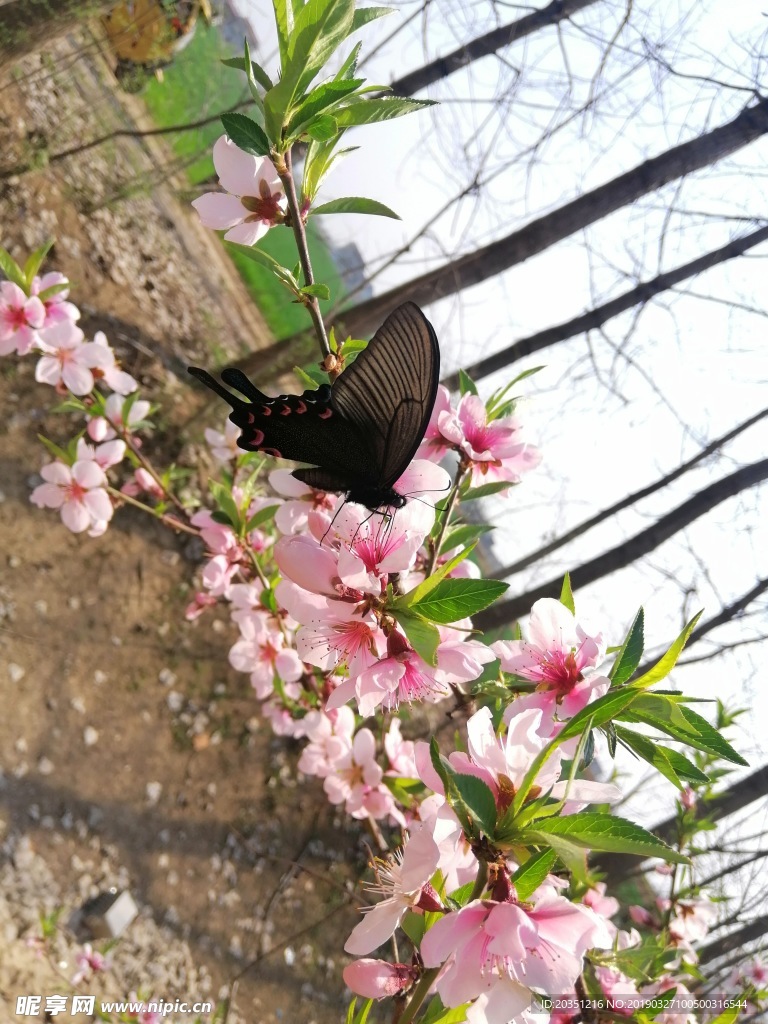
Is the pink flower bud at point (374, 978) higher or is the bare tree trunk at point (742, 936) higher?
the pink flower bud at point (374, 978)

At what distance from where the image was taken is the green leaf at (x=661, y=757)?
612mm

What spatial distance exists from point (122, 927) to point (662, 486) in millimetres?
2735

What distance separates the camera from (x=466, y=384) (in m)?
0.91

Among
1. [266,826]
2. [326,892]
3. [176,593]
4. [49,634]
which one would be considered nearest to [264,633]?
[49,634]

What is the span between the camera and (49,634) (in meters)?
2.00

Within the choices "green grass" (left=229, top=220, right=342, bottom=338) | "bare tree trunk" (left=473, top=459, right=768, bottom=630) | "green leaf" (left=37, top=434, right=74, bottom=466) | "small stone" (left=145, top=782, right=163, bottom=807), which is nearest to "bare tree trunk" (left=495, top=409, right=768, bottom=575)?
"bare tree trunk" (left=473, top=459, right=768, bottom=630)

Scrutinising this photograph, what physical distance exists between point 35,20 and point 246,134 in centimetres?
193

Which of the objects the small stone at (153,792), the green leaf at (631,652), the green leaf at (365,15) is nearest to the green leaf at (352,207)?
the green leaf at (365,15)

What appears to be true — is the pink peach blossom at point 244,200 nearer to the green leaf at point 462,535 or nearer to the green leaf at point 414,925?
the green leaf at point 462,535

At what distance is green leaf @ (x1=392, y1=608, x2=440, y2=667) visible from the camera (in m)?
0.50

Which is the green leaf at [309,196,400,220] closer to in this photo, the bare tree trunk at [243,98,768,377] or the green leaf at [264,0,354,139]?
the green leaf at [264,0,354,139]

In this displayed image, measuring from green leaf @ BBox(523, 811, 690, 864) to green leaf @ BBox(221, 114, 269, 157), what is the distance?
0.65 m

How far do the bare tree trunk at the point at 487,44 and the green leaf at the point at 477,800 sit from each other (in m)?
2.88

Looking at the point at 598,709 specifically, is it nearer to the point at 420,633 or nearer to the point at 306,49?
the point at 420,633
